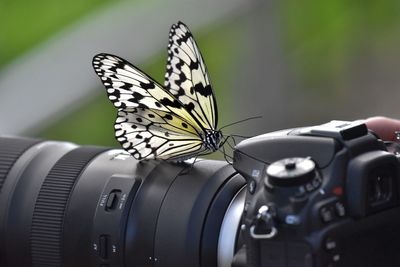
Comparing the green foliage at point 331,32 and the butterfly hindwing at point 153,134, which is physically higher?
the butterfly hindwing at point 153,134

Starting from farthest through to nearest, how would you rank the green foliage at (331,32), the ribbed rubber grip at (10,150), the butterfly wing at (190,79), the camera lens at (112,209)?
1. the green foliage at (331,32)
2. the ribbed rubber grip at (10,150)
3. the butterfly wing at (190,79)
4. the camera lens at (112,209)

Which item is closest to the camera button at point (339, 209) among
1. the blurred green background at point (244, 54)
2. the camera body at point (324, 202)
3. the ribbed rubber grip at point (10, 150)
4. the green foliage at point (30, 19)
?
the camera body at point (324, 202)

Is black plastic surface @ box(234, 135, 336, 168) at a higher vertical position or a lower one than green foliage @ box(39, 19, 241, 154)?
higher

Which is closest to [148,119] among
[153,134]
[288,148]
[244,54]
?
[153,134]

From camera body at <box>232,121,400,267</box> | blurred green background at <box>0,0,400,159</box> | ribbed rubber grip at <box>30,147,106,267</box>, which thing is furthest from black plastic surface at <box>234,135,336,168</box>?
blurred green background at <box>0,0,400,159</box>

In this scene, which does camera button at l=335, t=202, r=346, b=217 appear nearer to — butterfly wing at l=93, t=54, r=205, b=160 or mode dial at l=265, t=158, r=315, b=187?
mode dial at l=265, t=158, r=315, b=187

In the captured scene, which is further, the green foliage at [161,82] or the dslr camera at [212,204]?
the green foliage at [161,82]

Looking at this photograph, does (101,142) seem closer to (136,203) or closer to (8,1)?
(8,1)

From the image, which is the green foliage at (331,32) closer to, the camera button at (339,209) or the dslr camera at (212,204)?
the dslr camera at (212,204)
